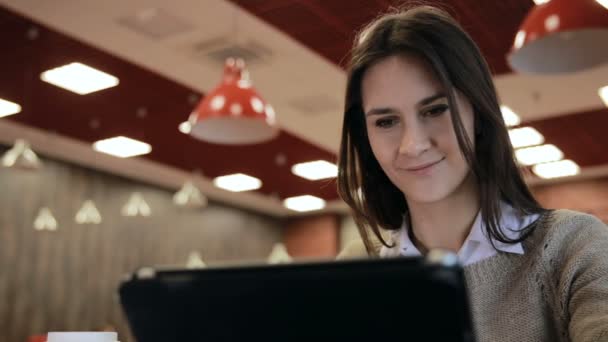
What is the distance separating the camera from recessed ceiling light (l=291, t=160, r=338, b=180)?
1001 cm

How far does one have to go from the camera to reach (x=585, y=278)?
1062 millimetres

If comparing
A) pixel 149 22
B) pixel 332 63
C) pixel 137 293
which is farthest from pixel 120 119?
pixel 137 293

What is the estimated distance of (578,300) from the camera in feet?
3.46

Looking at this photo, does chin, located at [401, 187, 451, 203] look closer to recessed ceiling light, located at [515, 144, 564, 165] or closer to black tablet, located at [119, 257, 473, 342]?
black tablet, located at [119, 257, 473, 342]

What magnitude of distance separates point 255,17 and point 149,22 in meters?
0.96

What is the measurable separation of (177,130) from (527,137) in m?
4.43

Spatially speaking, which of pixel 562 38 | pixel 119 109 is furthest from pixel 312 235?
pixel 562 38

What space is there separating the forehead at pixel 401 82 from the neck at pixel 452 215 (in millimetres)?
214

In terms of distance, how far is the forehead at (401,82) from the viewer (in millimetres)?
1212

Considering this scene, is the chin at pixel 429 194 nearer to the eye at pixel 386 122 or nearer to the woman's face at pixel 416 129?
the woman's face at pixel 416 129

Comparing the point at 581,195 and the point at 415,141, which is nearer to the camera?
the point at 415,141

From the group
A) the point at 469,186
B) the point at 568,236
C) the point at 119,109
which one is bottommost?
the point at 568,236

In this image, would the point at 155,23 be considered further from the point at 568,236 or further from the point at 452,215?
the point at 568,236

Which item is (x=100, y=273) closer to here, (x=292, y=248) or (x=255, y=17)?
(x=292, y=248)
